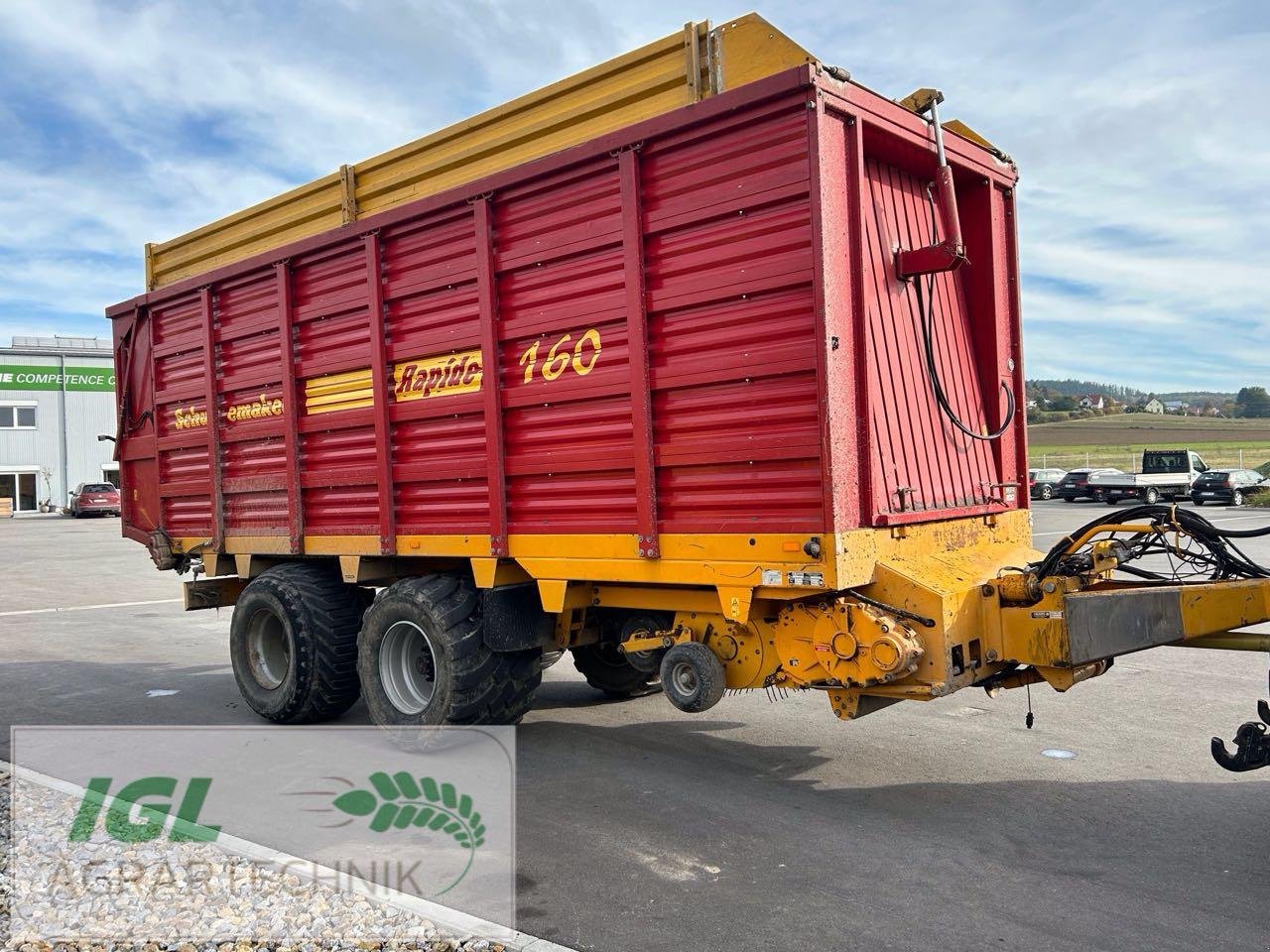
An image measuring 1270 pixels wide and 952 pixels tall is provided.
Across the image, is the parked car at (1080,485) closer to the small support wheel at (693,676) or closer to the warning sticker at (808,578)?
the small support wheel at (693,676)

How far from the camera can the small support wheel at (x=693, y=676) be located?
516cm

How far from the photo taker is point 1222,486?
31.9 m

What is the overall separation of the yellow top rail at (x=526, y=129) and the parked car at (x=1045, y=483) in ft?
114

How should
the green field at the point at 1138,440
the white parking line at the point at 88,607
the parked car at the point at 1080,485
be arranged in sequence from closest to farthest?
the white parking line at the point at 88,607 < the parked car at the point at 1080,485 < the green field at the point at 1138,440

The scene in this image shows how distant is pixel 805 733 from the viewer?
22.0 feet

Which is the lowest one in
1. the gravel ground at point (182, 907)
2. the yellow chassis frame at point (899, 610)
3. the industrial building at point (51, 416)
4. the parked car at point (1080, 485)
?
the gravel ground at point (182, 907)

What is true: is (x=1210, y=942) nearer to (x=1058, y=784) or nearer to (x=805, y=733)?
(x=1058, y=784)

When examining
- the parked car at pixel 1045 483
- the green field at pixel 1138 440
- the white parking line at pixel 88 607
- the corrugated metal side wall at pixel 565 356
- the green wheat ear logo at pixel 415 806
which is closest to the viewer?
the corrugated metal side wall at pixel 565 356

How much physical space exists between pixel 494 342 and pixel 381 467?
131 cm

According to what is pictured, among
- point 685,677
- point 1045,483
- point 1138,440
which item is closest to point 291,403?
point 685,677

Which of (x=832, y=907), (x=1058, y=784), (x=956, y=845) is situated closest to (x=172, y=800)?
(x=832, y=907)

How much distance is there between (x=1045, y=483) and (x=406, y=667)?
127 ft

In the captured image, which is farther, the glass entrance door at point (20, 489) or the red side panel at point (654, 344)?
the glass entrance door at point (20, 489)

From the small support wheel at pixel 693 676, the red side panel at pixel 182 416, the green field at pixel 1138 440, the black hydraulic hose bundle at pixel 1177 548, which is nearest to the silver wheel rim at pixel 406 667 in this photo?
the small support wheel at pixel 693 676
